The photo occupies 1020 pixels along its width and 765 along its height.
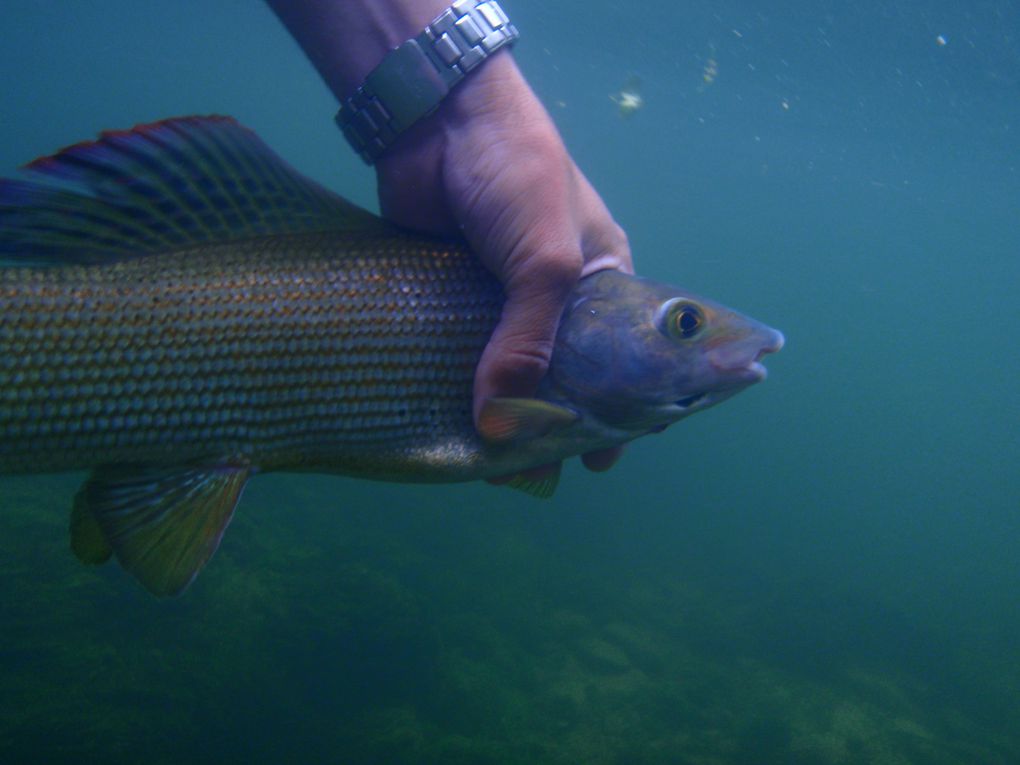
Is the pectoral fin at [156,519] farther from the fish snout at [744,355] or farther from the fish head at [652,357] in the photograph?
the fish snout at [744,355]

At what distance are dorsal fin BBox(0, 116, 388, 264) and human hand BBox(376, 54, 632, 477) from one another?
0.44 meters

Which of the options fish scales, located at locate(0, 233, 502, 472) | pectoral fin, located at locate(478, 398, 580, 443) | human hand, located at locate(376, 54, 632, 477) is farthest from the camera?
human hand, located at locate(376, 54, 632, 477)

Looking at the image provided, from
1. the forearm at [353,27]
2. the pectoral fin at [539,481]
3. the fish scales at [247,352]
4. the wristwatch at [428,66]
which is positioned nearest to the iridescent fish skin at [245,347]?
the fish scales at [247,352]

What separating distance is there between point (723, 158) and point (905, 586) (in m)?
45.6

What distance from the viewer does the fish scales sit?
5.98ft

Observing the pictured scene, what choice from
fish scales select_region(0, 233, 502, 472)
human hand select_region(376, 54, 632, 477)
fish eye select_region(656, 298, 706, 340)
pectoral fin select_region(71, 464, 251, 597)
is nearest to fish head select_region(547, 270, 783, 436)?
fish eye select_region(656, 298, 706, 340)

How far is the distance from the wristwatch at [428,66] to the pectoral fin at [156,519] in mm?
1336

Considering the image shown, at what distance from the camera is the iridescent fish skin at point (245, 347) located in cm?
184

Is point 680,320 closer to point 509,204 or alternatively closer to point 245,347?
point 509,204

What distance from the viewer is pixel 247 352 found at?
1.96 meters

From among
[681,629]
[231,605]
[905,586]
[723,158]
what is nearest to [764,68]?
[905,586]

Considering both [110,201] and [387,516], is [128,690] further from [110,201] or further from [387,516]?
[387,516]

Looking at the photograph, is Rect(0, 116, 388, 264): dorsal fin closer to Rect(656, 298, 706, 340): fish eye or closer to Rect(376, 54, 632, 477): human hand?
Rect(376, 54, 632, 477): human hand

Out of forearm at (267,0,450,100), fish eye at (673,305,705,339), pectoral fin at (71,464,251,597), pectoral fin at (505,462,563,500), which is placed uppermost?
forearm at (267,0,450,100)
